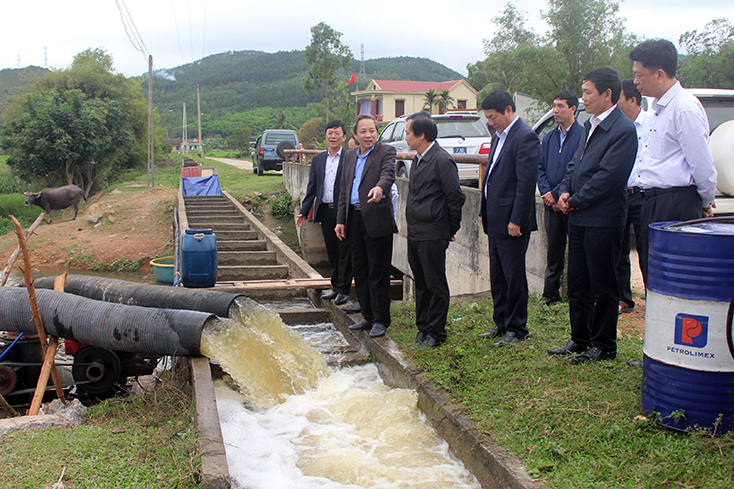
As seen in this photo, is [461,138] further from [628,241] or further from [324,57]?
[324,57]

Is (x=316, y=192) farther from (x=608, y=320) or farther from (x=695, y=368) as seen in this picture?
(x=695, y=368)

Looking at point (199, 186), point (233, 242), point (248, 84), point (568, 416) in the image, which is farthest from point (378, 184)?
point (248, 84)

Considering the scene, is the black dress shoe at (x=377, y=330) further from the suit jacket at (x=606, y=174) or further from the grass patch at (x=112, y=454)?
the suit jacket at (x=606, y=174)

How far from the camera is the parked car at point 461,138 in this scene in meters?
10.0

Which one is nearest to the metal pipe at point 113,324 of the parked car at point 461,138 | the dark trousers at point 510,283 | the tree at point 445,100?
the dark trousers at point 510,283

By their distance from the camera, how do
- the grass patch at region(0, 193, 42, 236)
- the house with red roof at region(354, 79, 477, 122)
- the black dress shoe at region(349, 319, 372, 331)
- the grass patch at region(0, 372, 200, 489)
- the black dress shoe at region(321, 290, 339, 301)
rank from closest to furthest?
the grass patch at region(0, 372, 200, 489) → the black dress shoe at region(349, 319, 372, 331) → the black dress shoe at region(321, 290, 339, 301) → the grass patch at region(0, 193, 42, 236) → the house with red roof at region(354, 79, 477, 122)

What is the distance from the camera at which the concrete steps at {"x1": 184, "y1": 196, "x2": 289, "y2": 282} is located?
32.9 ft

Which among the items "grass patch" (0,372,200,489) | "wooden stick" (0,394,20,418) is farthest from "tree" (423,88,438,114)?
"grass patch" (0,372,200,489)

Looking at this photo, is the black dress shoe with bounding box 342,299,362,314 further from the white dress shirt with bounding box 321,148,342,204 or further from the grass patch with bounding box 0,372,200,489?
the grass patch with bounding box 0,372,200,489

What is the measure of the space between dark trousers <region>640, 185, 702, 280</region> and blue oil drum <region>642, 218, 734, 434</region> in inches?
25.4

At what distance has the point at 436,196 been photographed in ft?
15.3

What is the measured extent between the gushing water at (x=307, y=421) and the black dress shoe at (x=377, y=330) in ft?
0.99

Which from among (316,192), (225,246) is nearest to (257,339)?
(316,192)

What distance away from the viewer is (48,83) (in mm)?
31203
